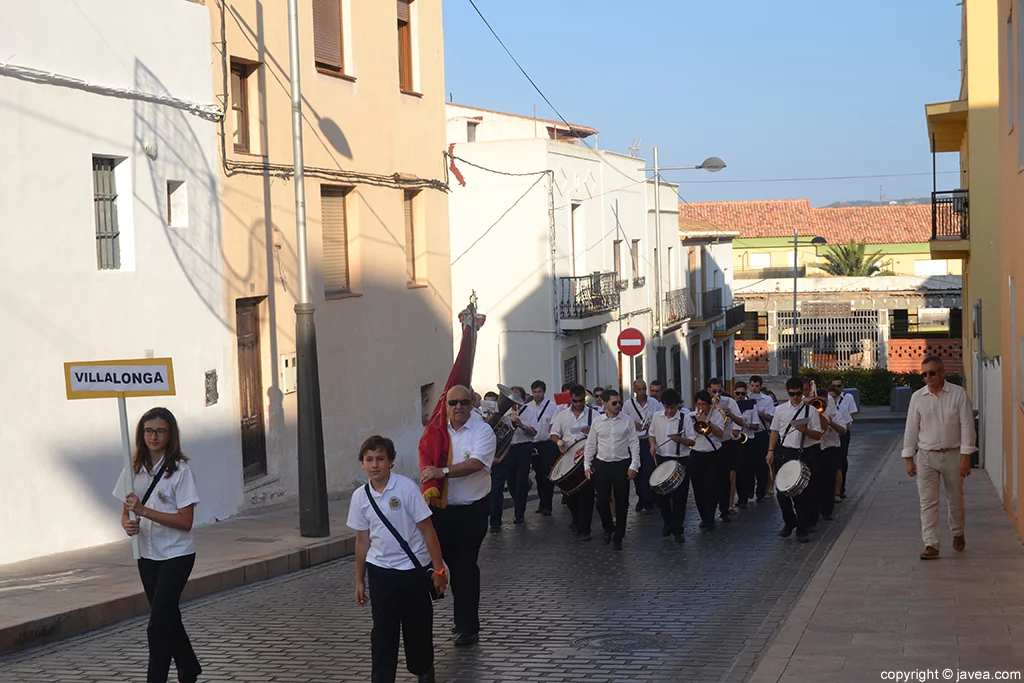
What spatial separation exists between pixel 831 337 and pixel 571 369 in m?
26.7

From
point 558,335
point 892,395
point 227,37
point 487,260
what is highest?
point 227,37

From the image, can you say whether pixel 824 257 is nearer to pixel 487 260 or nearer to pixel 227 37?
pixel 487 260

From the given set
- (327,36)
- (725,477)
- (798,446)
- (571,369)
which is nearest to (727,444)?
(725,477)

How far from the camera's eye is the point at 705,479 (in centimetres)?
1484

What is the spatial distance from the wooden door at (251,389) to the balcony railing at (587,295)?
48.0ft

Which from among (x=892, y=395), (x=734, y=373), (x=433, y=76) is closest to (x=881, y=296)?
(x=734, y=373)

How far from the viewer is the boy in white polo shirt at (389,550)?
718 cm

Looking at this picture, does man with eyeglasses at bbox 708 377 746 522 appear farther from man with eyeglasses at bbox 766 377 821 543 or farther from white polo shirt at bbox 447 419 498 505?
white polo shirt at bbox 447 419 498 505

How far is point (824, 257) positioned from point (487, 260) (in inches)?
1605

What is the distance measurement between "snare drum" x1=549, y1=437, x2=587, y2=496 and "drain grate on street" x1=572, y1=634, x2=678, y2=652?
5.02 m

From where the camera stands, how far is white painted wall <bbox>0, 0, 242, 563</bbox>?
12.0 metres

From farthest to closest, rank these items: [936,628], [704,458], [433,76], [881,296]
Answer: [881,296], [433,76], [704,458], [936,628]

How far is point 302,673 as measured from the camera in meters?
8.29

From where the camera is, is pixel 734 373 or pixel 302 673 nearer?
pixel 302 673
